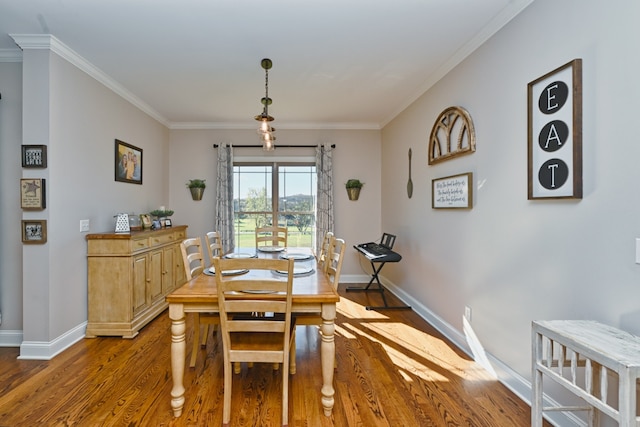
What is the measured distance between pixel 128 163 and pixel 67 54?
1.35 meters

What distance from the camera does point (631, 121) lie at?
1.45 metres

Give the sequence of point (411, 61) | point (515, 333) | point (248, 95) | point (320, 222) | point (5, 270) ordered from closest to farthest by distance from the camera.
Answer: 1. point (515, 333)
2. point (5, 270)
3. point (411, 61)
4. point (248, 95)
5. point (320, 222)

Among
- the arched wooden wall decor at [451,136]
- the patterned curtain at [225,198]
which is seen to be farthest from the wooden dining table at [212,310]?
the patterned curtain at [225,198]

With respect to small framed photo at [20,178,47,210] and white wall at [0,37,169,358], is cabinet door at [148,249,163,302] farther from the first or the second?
small framed photo at [20,178,47,210]

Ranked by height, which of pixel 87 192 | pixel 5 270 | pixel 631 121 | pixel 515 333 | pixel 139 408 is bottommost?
pixel 139 408

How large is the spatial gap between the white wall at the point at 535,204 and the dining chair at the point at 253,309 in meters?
1.58

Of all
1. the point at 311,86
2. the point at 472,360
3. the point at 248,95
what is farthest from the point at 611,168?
the point at 248,95

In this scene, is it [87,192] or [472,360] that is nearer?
[472,360]

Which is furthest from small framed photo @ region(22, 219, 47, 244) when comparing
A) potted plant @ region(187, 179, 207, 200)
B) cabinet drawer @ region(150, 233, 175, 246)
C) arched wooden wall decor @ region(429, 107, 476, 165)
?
arched wooden wall decor @ region(429, 107, 476, 165)

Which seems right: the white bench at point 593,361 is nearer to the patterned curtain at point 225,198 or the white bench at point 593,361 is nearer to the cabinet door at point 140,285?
the cabinet door at point 140,285

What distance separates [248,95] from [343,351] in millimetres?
3142

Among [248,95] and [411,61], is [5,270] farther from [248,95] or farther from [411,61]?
[411,61]

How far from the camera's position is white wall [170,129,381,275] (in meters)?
5.21

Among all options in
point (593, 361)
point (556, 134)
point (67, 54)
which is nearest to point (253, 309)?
point (593, 361)
